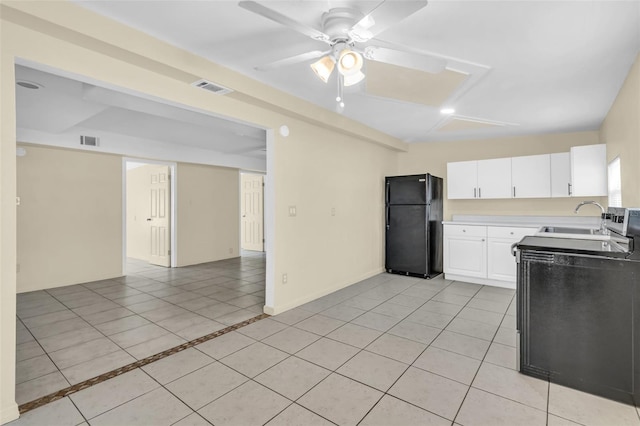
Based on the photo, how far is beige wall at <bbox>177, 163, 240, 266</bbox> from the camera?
253 inches

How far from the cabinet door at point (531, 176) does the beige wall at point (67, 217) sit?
655 cm

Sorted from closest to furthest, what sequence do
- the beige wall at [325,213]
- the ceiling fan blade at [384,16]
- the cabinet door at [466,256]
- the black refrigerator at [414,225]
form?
1. the ceiling fan blade at [384,16]
2. the beige wall at [325,213]
3. the cabinet door at [466,256]
4. the black refrigerator at [414,225]

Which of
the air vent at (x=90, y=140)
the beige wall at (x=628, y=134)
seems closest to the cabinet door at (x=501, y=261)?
the beige wall at (x=628, y=134)

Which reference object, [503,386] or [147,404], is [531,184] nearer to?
[503,386]

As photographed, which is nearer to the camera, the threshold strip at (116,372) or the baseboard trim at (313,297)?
the threshold strip at (116,372)

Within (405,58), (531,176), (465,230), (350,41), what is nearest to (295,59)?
(350,41)

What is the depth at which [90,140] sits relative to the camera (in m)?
4.95

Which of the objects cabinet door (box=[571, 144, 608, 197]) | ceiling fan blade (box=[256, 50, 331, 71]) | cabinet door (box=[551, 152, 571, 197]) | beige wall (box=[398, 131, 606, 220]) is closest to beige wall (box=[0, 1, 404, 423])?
beige wall (box=[398, 131, 606, 220])

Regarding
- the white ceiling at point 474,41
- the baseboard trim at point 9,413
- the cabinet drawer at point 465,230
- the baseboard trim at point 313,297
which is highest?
the white ceiling at point 474,41

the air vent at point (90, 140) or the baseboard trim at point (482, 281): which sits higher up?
the air vent at point (90, 140)

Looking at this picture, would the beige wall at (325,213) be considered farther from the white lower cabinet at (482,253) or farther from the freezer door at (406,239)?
the white lower cabinet at (482,253)

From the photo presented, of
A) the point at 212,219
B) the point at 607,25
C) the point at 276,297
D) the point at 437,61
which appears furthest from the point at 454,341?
the point at 212,219

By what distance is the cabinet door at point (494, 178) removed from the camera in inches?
193

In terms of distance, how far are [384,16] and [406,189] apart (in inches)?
158
